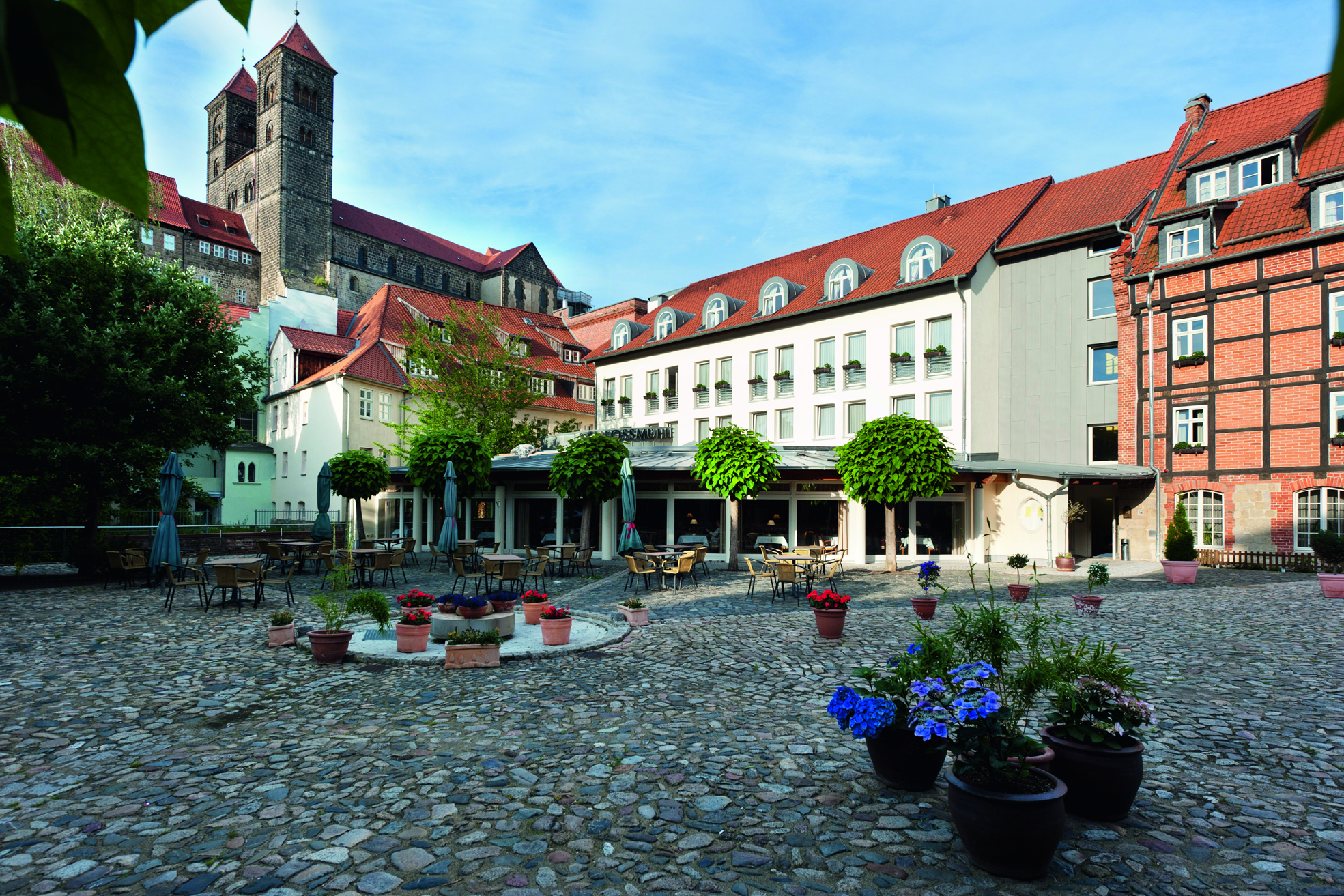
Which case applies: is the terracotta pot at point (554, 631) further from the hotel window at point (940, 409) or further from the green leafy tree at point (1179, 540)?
the hotel window at point (940, 409)

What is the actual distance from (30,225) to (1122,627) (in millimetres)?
23564

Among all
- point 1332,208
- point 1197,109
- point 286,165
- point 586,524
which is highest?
point 286,165

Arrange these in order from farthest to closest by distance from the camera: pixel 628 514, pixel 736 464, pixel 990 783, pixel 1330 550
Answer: pixel 736 464 < pixel 628 514 < pixel 1330 550 < pixel 990 783

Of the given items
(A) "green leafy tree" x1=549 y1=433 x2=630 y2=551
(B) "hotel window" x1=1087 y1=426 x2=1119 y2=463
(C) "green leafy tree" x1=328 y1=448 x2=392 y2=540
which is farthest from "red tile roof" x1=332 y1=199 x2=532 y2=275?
(B) "hotel window" x1=1087 y1=426 x2=1119 y2=463

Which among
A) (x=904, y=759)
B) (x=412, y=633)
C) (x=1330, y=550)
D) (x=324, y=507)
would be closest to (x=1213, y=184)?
(x=1330, y=550)

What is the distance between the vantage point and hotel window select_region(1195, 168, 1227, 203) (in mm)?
23281

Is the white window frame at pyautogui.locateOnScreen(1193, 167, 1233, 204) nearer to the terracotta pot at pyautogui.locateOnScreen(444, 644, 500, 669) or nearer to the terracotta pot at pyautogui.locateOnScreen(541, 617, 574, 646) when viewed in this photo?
the terracotta pot at pyautogui.locateOnScreen(541, 617, 574, 646)

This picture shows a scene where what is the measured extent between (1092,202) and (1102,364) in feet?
20.6

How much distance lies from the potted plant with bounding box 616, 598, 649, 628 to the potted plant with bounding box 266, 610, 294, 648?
516cm

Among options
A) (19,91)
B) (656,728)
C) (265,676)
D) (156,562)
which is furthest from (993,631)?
(156,562)

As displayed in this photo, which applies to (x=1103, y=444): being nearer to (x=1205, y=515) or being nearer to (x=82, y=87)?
(x=1205, y=515)

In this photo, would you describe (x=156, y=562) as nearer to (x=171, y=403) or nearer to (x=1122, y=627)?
(x=171, y=403)

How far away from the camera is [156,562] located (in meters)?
15.6

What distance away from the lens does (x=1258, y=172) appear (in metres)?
22.8
